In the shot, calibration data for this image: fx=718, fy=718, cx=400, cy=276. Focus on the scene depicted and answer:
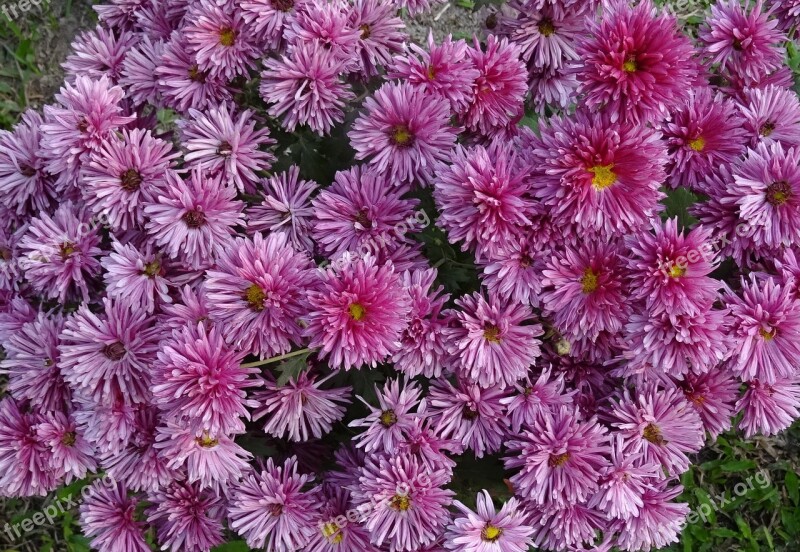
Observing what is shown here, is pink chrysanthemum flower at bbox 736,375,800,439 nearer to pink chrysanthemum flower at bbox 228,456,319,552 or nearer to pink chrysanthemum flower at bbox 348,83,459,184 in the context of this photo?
pink chrysanthemum flower at bbox 348,83,459,184

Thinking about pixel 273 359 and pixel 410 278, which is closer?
pixel 273 359

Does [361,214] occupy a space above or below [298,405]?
above

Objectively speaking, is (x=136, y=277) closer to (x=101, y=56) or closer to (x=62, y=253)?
(x=62, y=253)

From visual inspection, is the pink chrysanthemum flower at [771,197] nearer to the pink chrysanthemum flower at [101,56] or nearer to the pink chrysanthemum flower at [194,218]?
the pink chrysanthemum flower at [194,218]

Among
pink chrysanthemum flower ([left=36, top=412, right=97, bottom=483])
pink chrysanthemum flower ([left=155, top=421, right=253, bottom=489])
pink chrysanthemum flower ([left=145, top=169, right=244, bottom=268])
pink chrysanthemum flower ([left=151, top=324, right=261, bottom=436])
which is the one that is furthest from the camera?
pink chrysanthemum flower ([left=36, top=412, right=97, bottom=483])

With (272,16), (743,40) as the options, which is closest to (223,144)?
(272,16)

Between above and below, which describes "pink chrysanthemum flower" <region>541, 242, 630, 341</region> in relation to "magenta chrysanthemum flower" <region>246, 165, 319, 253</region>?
above

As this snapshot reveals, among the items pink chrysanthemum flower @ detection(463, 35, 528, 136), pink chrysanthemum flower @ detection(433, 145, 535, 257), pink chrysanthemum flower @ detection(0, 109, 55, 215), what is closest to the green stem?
pink chrysanthemum flower @ detection(433, 145, 535, 257)
